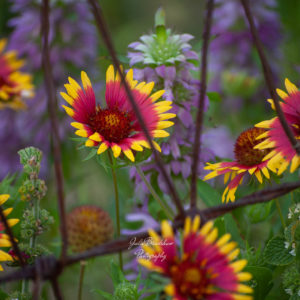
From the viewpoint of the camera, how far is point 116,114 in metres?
0.38

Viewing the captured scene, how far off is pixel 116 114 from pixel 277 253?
18 cm

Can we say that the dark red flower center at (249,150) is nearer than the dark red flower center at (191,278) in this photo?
No

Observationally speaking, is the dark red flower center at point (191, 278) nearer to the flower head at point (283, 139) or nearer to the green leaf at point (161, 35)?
the flower head at point (283, 139)

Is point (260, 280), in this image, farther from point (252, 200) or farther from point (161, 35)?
point (161, 35)

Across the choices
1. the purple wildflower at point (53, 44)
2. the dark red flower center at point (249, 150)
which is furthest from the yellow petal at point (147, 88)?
the purple wildflower at point (53, 44)

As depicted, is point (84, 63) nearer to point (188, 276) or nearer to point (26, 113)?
point (26, 113)

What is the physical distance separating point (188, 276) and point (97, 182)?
3.69 feet

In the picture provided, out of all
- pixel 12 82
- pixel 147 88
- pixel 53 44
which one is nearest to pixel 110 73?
pixel 147 88

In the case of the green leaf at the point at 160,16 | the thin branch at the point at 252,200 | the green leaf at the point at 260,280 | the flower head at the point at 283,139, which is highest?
the green leaf at the point at 160,16

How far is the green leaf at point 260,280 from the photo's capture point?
1.10 ft

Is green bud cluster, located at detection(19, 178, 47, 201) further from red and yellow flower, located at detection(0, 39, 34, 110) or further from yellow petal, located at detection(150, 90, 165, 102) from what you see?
red and yellow flower, located at detection(0, 39, 34, 110)

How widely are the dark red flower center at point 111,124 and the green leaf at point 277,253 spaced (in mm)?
149

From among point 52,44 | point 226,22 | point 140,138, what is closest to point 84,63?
point 52,44

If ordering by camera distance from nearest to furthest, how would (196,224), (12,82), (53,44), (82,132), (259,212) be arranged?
(196,224)
(82,132)
(259,212)
(12,82)
(53,44)
